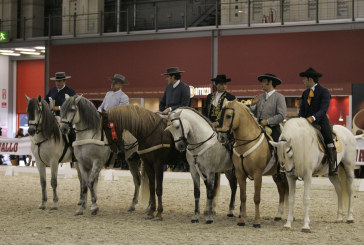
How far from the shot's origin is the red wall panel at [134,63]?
891 inches

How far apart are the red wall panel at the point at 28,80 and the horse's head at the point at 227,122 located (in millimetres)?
20345

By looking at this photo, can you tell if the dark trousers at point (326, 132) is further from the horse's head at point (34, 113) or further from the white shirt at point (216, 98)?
the horse's head at point (34, 113)

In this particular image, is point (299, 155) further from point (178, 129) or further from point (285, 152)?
point (178, 129)

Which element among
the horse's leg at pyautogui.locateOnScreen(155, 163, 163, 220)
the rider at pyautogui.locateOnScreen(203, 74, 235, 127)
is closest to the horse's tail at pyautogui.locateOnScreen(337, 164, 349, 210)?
the rider at pyautogui.locateOnScreen(203, 74, 235, 127)

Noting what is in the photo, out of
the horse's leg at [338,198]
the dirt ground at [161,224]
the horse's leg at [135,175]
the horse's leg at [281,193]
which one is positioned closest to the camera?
the dirt ground at [161,224]

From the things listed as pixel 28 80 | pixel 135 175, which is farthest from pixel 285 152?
pixel 28 80

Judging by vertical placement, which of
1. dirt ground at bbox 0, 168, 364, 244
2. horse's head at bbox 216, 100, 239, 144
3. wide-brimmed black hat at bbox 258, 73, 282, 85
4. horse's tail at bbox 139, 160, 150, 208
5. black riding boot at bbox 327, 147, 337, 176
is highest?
wide-brimmed black hat at bbox 258, 73, 282, 85

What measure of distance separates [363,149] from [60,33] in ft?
45.8

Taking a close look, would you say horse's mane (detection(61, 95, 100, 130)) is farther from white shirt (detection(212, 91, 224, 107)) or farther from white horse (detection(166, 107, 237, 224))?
white shirt (detection(212, 91, 224, 107))

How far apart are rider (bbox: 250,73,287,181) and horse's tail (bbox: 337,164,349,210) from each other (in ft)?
3.27

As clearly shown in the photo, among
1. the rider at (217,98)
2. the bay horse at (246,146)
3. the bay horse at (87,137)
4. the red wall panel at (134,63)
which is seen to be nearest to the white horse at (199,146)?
the bay horse at (246,146)

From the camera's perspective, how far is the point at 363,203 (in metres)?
12.7

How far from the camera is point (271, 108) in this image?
32.7 ft

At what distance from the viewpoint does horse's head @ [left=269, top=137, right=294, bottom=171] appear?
9.05 m
